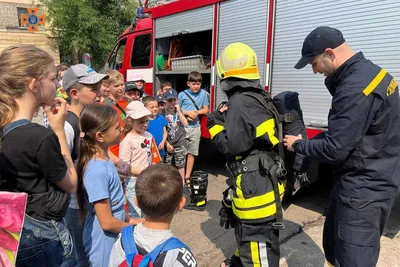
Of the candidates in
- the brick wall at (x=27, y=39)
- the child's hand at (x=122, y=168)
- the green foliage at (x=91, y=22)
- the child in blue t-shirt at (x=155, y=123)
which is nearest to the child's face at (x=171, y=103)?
the child in blue t-shirt at (x=155, y=123)

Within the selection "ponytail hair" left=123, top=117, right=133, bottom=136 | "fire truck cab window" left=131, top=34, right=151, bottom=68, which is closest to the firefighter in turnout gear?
"ponytail hair" left=123, top=117, right=133, bottom=136

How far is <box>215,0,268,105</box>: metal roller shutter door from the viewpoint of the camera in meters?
4.00

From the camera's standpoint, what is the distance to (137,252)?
132cm

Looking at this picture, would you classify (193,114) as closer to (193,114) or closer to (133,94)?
(193,114)

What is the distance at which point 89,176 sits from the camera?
5.80 feet

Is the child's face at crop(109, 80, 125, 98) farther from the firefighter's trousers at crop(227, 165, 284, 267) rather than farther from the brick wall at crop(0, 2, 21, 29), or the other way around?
the brick wall at crop(0, 2, 21, 29)

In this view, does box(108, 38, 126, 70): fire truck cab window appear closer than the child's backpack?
No

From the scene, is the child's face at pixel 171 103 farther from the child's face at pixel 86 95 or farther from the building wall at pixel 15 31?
the building wall at pixel 15 31

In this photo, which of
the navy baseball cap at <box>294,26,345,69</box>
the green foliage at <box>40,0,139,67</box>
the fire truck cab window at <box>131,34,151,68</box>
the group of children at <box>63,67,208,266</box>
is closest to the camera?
the group of children at <box>63,67,208,266</box>

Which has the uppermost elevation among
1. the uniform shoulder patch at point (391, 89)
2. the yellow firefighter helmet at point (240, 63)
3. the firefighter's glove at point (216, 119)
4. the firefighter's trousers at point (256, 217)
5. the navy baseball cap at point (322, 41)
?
the navy baseball cap at point (322, 41)

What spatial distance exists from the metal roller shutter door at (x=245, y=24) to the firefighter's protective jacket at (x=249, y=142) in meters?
2.01

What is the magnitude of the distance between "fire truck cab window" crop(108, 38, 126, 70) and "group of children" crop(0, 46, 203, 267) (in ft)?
15.1

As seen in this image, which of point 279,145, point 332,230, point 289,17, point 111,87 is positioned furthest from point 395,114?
point 111,87

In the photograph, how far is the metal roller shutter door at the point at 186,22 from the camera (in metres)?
4.69
